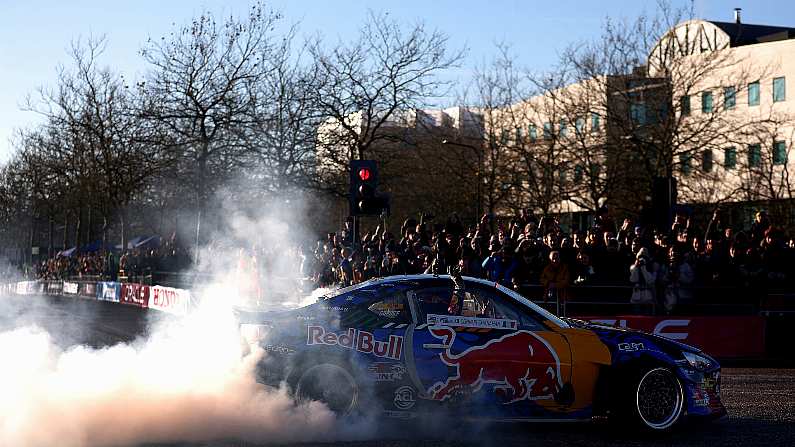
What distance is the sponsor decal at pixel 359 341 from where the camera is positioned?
826cm

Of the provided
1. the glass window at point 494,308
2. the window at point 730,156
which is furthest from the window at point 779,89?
the glass window at point 494,308

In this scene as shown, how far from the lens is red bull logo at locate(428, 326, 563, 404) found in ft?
26.9

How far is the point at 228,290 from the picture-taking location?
19453 mm

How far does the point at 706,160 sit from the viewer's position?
34594mm

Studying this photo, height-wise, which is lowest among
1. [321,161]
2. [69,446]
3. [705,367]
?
[69,446]

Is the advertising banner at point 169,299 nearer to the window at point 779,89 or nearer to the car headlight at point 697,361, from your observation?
the car headlight at point 697,361

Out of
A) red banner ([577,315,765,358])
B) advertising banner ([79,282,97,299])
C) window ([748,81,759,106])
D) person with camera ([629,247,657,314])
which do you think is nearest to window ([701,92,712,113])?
red banner ([577,315,765,358])

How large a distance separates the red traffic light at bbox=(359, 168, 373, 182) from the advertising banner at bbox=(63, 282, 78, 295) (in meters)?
31.0

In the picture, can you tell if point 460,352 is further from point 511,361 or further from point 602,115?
point 602,115

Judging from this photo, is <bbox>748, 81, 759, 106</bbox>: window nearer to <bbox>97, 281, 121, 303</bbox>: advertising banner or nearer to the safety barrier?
<bbox>97, 281, 121, 303</bbox>: advertising banner

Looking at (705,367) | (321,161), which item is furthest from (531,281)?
(321,161)

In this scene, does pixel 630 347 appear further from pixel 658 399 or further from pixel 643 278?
pixel 643 278

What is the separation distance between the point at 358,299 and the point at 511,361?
141cm

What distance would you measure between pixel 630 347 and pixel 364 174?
31.4 feet
